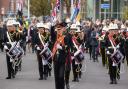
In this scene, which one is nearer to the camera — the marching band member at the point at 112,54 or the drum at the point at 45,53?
Answer: the marching band member at the point at 112,54

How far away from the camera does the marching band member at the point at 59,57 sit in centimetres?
1457

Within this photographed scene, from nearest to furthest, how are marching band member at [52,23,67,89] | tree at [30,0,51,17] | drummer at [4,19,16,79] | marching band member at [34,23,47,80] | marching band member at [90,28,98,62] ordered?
1. marching band member at [52,23,67,89]
2. marching band member at [34,23,47,80]
3. drummer at [4,19,16,79]
4. marching band member at [90,28,98,62]
5. tree at [30,0,51,17]

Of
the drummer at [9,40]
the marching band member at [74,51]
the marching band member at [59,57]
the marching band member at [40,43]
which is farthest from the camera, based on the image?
the drummer at [9,40]

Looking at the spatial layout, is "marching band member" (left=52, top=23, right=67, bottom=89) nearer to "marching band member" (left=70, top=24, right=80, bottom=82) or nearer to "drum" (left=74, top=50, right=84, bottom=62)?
"marching band member" (left=70, top=24, right=80, bottom=82)

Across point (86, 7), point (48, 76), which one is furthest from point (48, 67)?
point (86, 7)

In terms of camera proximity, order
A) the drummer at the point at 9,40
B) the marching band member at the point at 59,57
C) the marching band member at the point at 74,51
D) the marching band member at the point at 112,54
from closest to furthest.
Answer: the marching band member at the point at 59,57 < the marching band member at the point at 112,54 < the marching band member at the point at 74,51 < the drummer at the point at 9,40

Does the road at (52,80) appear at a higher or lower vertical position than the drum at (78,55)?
lower

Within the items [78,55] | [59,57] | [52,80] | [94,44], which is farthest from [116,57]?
[94,44]

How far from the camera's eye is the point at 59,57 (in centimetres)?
1488

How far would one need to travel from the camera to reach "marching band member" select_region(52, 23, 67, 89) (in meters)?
14.6

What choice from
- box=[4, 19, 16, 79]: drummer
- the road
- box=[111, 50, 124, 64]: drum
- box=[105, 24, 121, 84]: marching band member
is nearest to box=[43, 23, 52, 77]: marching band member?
the road

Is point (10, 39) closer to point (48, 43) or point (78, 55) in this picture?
point (48, 43)

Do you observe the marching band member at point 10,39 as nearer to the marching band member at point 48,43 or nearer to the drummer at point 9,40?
the drummer at point 9,40

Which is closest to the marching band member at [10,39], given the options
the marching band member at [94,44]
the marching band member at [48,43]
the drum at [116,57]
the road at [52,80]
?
the road at [52,80]
